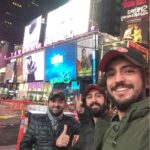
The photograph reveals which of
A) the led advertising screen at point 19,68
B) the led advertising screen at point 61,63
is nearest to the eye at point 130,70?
the led advertising screen at point 61,63

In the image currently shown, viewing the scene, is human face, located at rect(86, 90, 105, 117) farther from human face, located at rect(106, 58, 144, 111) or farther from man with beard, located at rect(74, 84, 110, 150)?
human face, located at rect(106, 58, 144, 111)

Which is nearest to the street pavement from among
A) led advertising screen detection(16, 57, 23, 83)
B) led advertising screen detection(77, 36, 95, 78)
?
led advertising screen detection(77, 36, 95, 78)

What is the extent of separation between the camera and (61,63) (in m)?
39.7

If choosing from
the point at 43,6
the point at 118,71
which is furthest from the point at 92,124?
the point at 43,6

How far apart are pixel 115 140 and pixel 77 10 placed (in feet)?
125

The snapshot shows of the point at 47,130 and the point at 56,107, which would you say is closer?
the point at 47,130

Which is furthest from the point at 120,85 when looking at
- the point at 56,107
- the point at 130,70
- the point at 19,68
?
the point at 19,68

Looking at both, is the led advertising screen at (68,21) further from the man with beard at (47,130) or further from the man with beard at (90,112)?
the man with beard at (47,130)

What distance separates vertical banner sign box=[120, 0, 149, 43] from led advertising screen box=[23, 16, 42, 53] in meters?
22.9

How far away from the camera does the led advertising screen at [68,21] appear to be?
3791 cm

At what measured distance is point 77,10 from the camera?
39031 mm

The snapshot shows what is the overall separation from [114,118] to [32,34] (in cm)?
5241

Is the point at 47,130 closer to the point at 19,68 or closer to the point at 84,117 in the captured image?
the point at 84,117

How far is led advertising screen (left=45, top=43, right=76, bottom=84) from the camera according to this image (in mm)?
37312
